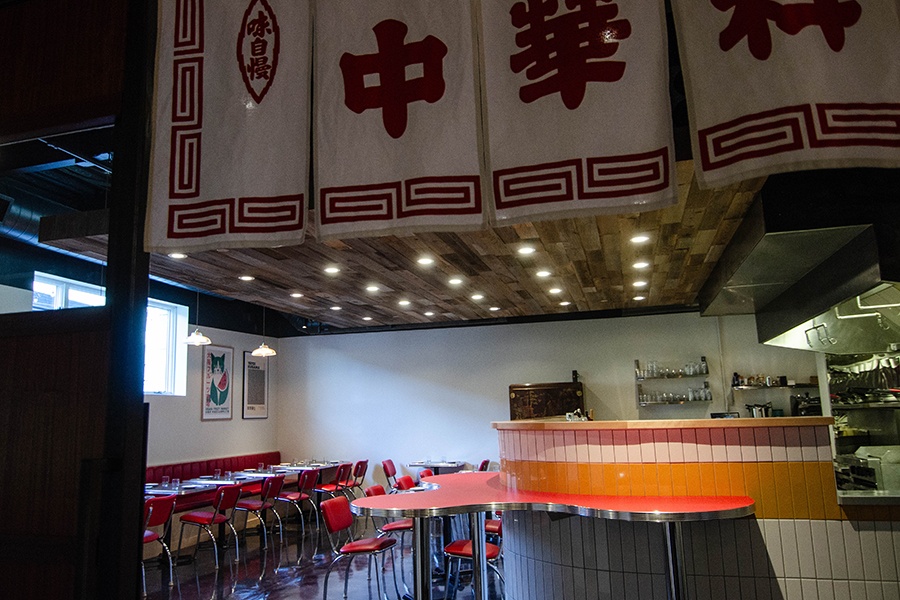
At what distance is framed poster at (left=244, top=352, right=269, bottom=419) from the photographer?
9258 mm

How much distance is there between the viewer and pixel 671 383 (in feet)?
27.9

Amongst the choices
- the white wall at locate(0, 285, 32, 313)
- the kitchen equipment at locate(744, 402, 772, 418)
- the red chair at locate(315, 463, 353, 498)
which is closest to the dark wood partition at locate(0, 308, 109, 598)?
the white wall at locate(0, 285, 32, 313)

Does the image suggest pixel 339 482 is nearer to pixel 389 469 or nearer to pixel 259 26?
pixel 389 469

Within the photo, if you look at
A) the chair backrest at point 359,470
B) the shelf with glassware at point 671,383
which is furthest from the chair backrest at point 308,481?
the shelf with glassware at point 671,383

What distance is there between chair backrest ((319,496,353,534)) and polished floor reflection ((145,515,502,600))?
558mm

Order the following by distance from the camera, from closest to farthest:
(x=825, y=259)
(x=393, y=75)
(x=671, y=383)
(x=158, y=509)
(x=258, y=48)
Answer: (x=393, y=75) < (x=258, y=48) < (x=825, y=259) < (x=158, y=509) < (x=671, y=383)

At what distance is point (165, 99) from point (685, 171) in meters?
2.61

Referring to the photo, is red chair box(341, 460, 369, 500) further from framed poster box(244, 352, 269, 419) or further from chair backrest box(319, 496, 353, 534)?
chair backrest box(319, 496, 353, 534)

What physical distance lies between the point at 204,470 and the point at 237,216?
7142 mm

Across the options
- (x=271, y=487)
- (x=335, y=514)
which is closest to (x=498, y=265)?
(x=335, y=514)

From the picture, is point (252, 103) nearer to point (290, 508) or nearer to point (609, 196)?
point (609, 196)

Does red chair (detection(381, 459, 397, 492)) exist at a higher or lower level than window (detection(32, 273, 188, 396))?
lower

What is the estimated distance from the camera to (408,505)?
3389 millimetres

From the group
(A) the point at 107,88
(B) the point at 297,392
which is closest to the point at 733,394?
(B) the point at 297,392
